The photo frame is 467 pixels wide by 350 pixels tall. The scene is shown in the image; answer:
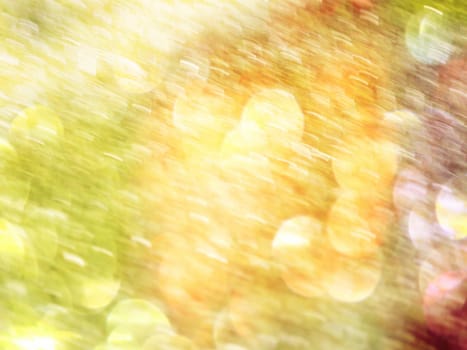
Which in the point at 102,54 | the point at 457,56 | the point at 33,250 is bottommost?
the point at 33,250

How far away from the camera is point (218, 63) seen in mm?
716

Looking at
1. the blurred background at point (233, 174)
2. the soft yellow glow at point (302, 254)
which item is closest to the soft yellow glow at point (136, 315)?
the blurred background at point (233, 174)

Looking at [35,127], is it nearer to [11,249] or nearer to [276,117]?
[11,249]

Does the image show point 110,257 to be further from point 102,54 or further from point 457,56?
point 457,56

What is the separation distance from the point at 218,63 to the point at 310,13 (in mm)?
115

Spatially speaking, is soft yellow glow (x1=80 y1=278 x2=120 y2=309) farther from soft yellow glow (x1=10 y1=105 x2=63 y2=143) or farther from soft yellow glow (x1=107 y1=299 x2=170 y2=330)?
soft yellow glow (x1=10 y1=105 x2=63 y2=143)

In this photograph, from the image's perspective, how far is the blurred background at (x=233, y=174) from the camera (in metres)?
0.63

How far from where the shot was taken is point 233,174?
26.7 inches

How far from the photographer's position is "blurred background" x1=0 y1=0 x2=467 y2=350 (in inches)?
24.9

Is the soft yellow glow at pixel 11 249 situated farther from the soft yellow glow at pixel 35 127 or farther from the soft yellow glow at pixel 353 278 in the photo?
the soft yellow glow at pixel 353 278

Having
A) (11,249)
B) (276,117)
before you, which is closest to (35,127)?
(11,249)

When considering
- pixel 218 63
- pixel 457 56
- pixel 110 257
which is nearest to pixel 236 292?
pixel 110 257

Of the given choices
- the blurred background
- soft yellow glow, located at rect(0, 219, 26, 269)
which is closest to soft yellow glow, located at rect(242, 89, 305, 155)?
the blurred background

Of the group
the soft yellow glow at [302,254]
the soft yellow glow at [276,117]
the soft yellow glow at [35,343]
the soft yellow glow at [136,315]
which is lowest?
the soft yellow glow at [35,343]
